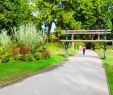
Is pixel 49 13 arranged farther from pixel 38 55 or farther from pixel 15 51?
pixel 15 51

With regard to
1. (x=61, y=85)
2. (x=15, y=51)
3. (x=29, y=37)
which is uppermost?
(x=29, y=37)

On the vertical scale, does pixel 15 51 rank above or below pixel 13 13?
below

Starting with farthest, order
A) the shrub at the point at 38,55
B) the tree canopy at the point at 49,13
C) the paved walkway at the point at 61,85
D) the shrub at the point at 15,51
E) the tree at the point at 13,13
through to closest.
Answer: the tree at the point at 13,13 → the tree canopy at the point at 49,13 → the shrub at the point at 38,55 → the shrub at the point at 15,51 → the paved walkway at the point at 61,85

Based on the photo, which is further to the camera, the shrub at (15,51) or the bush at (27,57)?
the shrub at (15,51)

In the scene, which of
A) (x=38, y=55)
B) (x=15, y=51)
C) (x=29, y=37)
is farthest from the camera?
(x=29, y=37)

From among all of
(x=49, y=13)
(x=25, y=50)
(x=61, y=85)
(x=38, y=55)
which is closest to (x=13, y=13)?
Answer: (x=49, y=13)

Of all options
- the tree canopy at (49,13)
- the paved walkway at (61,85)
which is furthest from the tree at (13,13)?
the paved walkway at (61,85)

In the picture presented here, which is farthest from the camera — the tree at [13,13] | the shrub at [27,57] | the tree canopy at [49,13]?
the tree at [13,13]

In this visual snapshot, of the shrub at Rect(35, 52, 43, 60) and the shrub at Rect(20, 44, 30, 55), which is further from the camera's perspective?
the shrub at Rect(35, 52, 43, 60)

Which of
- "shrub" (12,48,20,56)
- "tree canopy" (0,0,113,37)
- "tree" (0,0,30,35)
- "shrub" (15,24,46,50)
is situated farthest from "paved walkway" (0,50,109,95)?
"tree" (0,0,30,35)

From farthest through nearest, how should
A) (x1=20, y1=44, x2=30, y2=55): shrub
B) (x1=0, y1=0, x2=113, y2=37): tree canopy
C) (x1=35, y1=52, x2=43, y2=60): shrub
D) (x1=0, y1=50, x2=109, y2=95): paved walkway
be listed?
(x1=0, y1=0, x2=113, y2=37): tree canopy → (x1=35, y1=52, x2=43, y2=60): shrub → (x1=20, y1=44, x2=30, y2=55): shrub → (x1=0, y1=50, x2=109, y2=95): paved walkway

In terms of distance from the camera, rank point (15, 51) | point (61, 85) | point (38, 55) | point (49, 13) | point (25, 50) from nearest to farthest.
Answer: point (61, 85) < point (15, 51) < point (25, 50) < point (38, 55) < point (49, 13)

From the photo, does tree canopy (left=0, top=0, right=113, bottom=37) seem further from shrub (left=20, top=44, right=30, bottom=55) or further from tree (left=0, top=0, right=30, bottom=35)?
shrub (left=20, top=44, right=30, bottom=55)

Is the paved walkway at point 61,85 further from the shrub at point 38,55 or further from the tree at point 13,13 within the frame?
the tree at point 13,13
